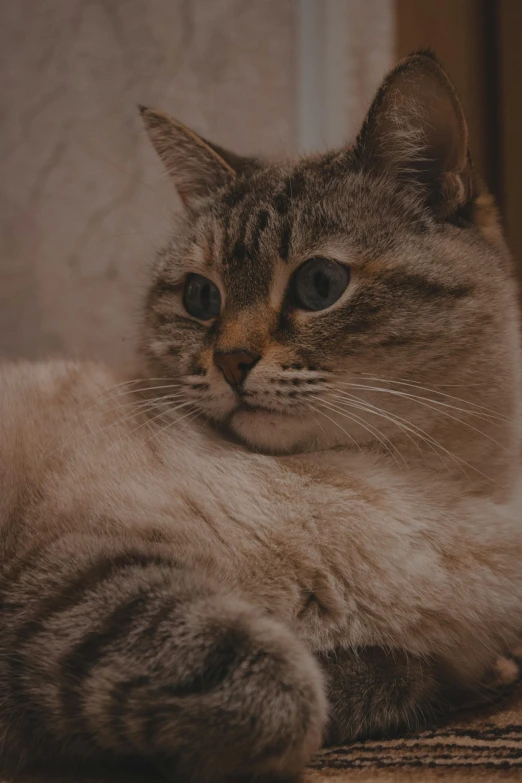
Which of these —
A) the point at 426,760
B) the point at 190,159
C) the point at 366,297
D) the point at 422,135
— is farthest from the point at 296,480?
the point at 190,159

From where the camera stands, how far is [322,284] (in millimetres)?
1281

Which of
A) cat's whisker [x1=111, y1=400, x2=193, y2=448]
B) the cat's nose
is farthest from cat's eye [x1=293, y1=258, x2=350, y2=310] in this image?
cat's whisker [x1=111, y1=400, x2=193, y2=448]

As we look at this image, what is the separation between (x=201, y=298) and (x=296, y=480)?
0.47 meters

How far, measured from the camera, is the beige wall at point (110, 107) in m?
2.38

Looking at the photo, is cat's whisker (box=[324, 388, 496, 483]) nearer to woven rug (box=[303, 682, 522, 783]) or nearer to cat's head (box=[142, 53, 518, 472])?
cat's head (box=[142, 53, 518, 472])

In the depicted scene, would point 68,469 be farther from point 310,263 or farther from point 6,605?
point 310,263

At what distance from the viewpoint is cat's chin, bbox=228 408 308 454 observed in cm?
123

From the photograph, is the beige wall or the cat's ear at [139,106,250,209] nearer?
the cat's ear at [139,106,250,209]

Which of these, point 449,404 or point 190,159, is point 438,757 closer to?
point 449,404

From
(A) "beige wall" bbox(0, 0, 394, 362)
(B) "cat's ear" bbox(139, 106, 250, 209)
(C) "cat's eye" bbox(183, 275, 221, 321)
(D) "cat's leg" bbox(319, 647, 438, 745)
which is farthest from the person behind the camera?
(A) "beige wall" bbox(0, 0, 394, 362)

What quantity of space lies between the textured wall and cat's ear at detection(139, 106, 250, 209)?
2.25ft

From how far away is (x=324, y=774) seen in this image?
0.89 meters

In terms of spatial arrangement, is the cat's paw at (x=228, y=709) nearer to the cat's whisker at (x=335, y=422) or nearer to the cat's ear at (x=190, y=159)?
the cat's whisker at (x=335, y=422)

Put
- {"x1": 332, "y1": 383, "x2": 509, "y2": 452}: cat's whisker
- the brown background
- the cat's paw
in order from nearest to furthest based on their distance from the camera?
the cat's paw → {"x1": 332, "y1": 383, "x2": 509, "y2": 452}: cat's whisker → the brown background
